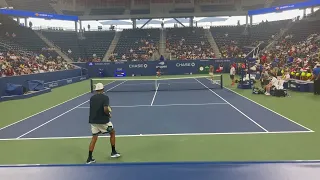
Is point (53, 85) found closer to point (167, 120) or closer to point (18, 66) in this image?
A: point (18, 66)

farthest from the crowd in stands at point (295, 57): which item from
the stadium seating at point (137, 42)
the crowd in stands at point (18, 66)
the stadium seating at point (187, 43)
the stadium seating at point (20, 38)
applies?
the stadium seating at point (20, 38)

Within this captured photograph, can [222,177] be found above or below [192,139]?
above

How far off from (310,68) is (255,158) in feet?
55.4

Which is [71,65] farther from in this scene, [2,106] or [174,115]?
[174,115]

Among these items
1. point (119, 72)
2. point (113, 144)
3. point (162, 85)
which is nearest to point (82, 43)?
point (119, 72)

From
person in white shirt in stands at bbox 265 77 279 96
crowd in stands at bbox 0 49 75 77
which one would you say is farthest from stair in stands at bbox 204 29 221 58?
person in white shirt in stands at bbox 265 77 279 96

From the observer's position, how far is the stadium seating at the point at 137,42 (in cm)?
4444

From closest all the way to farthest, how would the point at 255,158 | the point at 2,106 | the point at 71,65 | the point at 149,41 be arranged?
the point at 255,158
the point at 2,106
the point at 71,65
the point at 149,41

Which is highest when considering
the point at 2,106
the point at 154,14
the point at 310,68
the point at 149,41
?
the point at 154,14

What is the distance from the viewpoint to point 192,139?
337 inches

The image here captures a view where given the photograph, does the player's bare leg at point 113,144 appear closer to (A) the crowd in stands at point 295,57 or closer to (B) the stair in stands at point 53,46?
(A) the crowd in stands at point 295,57

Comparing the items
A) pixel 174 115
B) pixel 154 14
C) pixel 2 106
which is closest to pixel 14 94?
pixel 2 106

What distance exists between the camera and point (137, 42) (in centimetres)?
4672

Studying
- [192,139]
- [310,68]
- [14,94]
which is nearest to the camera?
[192,139]
